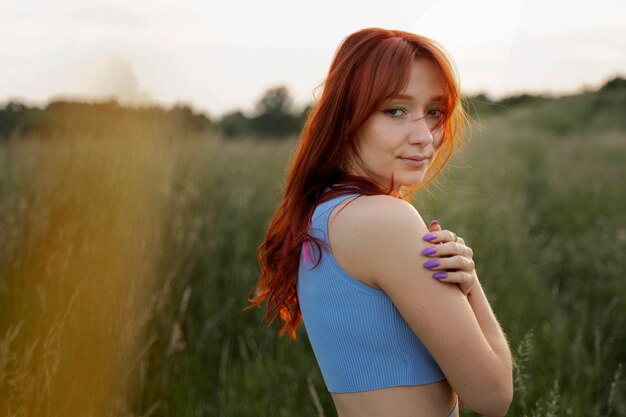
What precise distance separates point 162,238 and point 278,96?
12812mm

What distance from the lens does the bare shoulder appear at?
3.78 feet

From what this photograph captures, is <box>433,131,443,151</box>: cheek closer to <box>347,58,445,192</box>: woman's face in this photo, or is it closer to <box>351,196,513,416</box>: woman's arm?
<box>347,58,445,192</box>: woman's face

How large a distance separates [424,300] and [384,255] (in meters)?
0.11

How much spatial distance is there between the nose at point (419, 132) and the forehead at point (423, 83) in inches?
2.0

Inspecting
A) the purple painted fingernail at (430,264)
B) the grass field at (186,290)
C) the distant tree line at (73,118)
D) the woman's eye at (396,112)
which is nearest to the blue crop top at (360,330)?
the purple painted fingernail at (430,264)

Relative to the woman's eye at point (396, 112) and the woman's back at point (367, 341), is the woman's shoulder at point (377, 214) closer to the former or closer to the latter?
the woman's back at point (367, 341)

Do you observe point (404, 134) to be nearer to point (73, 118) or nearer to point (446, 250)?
point (446, 250)

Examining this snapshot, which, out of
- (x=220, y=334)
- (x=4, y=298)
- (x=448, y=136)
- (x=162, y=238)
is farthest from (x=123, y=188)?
(x=448, y=136)

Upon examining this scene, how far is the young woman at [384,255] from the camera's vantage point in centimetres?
117

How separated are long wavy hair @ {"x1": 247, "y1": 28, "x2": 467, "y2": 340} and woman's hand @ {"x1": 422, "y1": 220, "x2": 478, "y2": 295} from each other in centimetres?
20

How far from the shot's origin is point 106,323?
2.25 meters

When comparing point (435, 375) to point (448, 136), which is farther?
point (448, 136)

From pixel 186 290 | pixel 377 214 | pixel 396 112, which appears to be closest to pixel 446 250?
pixel 377 214

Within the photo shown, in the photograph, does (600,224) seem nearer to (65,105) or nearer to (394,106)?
(65,105)
